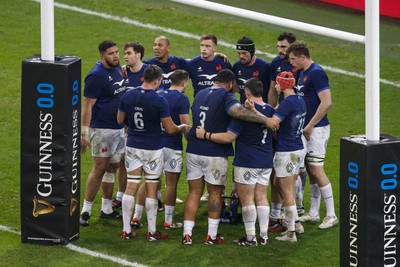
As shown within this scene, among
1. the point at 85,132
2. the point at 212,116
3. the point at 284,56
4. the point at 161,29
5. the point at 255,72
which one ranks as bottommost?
the point at 85,132

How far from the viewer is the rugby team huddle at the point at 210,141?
40.2 feet

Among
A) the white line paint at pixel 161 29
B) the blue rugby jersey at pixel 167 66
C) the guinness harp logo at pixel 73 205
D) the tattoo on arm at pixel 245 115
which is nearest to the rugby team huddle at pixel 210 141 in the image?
the tattoo on arm at pixel 245 115

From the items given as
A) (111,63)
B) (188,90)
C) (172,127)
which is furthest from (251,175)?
(188,90)

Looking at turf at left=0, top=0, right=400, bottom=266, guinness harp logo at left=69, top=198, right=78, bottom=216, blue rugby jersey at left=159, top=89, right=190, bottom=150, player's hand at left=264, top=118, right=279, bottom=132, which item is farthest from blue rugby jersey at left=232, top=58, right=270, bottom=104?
guinness harp logo at left=69, top=198, right=78, bottom=216

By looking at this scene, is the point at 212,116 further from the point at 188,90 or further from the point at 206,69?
the point at 188,90

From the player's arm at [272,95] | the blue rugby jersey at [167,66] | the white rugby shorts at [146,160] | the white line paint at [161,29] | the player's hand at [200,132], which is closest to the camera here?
the player's hand at [200,132]

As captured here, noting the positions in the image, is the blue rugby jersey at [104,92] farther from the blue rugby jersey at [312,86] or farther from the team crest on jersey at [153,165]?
the blue rugby jersey at [312,86]

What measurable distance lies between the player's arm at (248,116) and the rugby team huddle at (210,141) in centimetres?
1

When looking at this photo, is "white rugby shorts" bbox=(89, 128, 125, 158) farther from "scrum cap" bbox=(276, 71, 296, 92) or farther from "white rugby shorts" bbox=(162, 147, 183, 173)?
"scrum cap" bbox=(276, 71, 296, 92)

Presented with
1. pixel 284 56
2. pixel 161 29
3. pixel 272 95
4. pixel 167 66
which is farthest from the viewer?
pixel 161 29

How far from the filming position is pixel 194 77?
14.1 meters

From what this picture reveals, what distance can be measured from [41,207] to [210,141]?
1857mm

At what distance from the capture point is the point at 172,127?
40.5 ft

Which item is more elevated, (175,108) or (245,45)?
(245,45)
